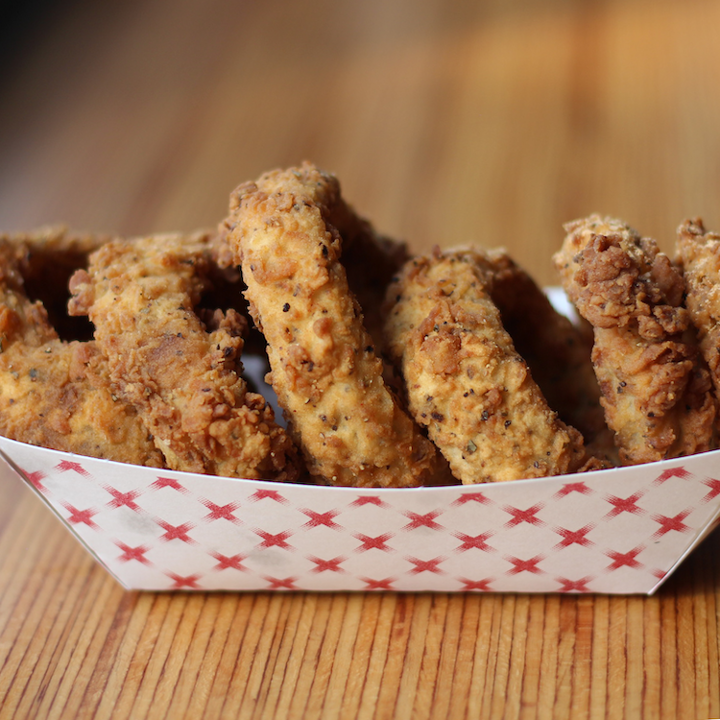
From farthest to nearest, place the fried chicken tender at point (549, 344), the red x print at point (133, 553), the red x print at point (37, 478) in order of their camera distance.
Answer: the fried chicken tender at point (549, 344) → the red x print at point (133, 553) → the red x print at point (37, 478)

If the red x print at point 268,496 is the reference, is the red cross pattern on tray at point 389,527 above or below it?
below

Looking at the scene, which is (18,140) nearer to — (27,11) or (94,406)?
(27,11)

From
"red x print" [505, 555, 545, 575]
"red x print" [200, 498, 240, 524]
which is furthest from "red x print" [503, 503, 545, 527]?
"red x print" [200, 498, 240, 524]

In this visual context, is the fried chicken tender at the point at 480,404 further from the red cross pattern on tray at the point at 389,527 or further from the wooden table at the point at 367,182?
the wooden table at the point at 367,182

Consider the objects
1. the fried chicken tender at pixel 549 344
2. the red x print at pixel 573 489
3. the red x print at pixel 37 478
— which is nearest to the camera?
the red x print at pixel 573 489

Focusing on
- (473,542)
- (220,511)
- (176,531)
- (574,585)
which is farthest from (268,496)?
(574,585)

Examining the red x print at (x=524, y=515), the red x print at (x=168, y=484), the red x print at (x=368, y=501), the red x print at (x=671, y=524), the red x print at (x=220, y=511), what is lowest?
the red x print at (x=671, y=524)

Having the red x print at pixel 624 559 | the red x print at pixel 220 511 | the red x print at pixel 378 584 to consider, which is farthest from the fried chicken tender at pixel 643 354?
the red x print at pixel 220 511

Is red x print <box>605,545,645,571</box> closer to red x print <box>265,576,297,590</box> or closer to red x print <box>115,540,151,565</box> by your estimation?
red x print <box>265,576,297,590</box>
